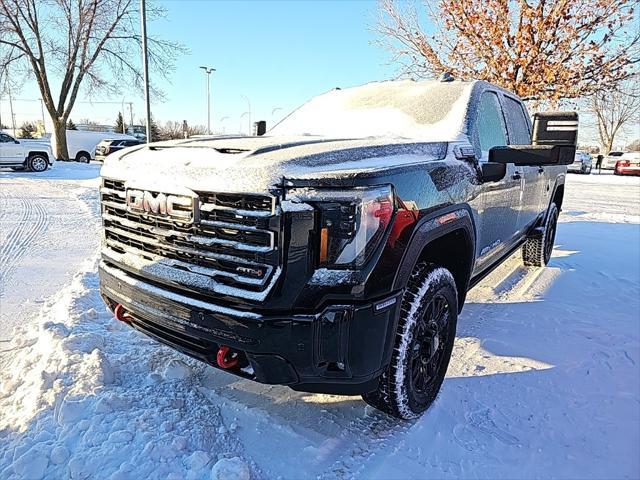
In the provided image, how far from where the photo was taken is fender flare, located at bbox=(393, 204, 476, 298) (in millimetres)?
2104

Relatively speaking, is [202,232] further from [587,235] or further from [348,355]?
[587,235]

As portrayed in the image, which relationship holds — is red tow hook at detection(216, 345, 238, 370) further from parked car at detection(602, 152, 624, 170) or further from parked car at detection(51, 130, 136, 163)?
parked car at detection(602, 152, 624, 170)

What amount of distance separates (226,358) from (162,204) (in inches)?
29.8

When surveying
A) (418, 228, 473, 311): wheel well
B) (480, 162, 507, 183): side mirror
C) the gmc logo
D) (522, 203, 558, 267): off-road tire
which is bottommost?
(522, 203, 558, 267): off-road tire

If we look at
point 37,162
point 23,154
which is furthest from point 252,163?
point 37,162

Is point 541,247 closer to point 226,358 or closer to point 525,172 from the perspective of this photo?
point 525,172

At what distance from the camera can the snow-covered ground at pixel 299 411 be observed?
211 cm

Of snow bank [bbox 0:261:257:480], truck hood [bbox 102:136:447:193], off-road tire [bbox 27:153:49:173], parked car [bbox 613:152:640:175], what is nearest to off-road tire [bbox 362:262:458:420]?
truck hood [bbox 102:136:447:193]

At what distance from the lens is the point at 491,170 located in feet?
9.73

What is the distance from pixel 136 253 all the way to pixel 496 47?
11813 mm

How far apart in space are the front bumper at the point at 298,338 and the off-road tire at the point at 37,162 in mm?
19241

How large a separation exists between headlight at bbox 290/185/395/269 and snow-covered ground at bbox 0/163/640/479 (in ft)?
3.26

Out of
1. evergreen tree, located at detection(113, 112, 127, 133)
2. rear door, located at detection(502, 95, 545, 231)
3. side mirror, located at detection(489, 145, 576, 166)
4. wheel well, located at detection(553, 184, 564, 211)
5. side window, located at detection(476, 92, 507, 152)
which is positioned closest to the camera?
side mirror, located at detection(489, 145, 576, 166)

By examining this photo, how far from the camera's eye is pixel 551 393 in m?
2.84
